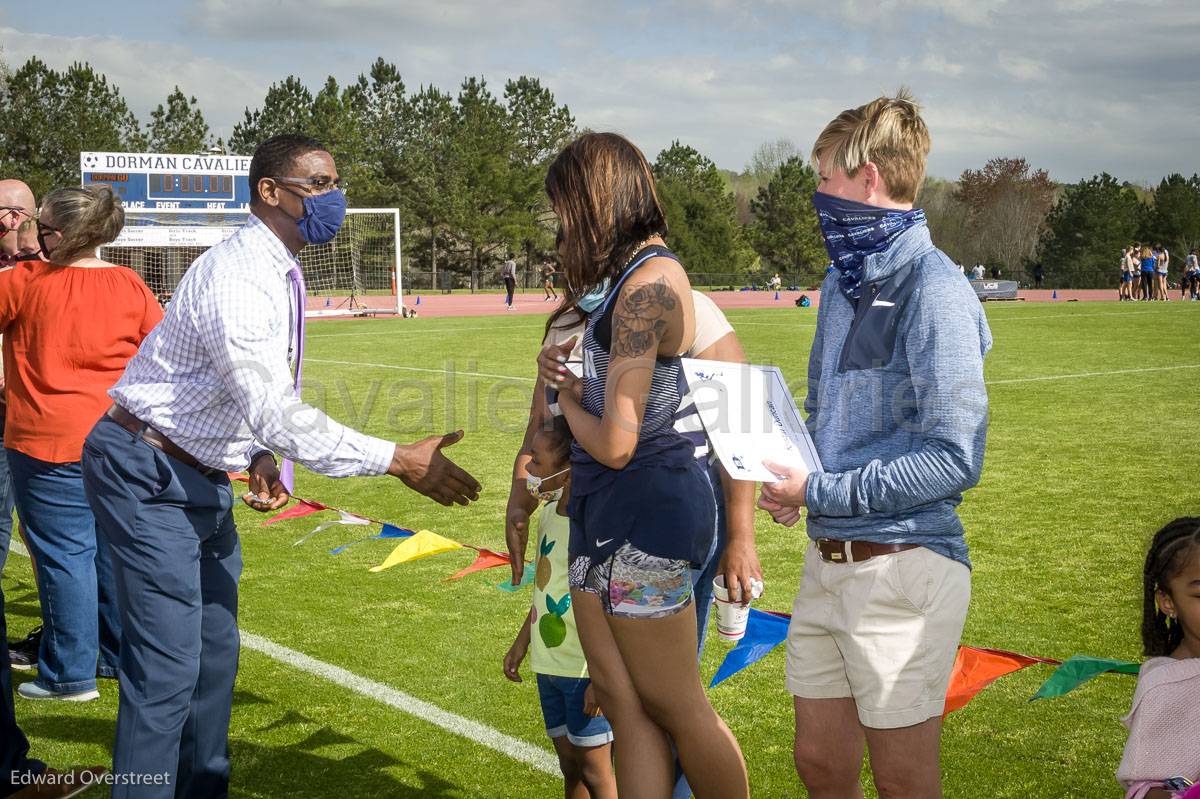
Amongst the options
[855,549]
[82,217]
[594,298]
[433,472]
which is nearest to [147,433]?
[433,472]

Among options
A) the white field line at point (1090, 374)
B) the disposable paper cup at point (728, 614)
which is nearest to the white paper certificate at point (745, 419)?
the disposable paper cup at point (728, 614)

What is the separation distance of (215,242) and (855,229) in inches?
1456

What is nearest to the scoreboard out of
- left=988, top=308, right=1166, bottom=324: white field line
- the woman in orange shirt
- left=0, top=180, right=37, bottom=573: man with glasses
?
left=988, top=308, right=1166, bottom=324: white field line

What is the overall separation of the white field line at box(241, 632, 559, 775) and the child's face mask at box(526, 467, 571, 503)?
4.64 ft


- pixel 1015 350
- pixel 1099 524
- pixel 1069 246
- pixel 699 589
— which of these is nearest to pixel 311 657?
pixel 699 589

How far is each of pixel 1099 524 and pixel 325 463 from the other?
6400mm

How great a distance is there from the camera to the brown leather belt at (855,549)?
2.79 meters

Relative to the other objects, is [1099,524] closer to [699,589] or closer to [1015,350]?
[699,589]

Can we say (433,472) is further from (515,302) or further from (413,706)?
(515,302)

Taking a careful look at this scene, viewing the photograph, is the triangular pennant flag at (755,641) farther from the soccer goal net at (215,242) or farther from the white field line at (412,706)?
the soccer goal net at (215,242)

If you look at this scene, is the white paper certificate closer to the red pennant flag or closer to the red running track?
the red pennant flag

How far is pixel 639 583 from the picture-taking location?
9.24 feet

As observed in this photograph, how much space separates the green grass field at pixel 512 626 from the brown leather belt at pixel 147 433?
4.95ft

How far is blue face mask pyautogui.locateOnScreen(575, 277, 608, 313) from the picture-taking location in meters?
2.90
